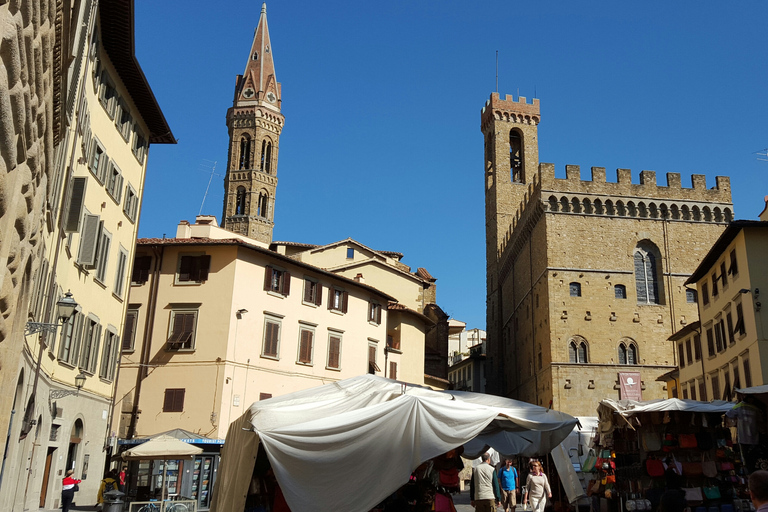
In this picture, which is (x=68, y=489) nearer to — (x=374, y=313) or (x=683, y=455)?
(x=683, y=455)

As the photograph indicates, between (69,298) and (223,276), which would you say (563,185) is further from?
(69,298)

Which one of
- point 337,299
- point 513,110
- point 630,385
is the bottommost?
point 630,385

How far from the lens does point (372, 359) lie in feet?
110

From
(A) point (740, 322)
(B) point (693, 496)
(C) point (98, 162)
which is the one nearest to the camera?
Answer: (B) point (693, 496)

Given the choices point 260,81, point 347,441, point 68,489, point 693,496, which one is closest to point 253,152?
point 260,81

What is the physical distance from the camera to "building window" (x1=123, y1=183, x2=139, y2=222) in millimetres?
21469

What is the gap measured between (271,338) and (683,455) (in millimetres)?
19730

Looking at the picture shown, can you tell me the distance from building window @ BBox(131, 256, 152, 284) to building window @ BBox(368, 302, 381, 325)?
1064 centimetres

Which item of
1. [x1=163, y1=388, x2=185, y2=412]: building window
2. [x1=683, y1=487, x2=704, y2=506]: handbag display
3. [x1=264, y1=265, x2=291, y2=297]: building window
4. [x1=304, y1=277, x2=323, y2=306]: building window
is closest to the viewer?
[x1=683, y1=487, x2=704, y2=506]: handbag display

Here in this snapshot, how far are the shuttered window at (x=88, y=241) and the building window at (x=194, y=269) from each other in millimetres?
10590

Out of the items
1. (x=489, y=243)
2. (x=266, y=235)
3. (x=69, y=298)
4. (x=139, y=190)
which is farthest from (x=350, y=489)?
(x=266, y=235)

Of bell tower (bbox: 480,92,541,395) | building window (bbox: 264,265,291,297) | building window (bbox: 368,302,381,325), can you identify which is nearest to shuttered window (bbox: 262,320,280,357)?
building window (bbox: 264,265,291,297)

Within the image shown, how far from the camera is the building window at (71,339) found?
17.0m

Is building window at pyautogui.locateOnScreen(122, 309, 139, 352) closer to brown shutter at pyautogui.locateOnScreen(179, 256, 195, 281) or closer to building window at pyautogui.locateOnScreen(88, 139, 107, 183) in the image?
brown shutter at pyautogui.locateOnScreen(179, 256, 195, 281)
